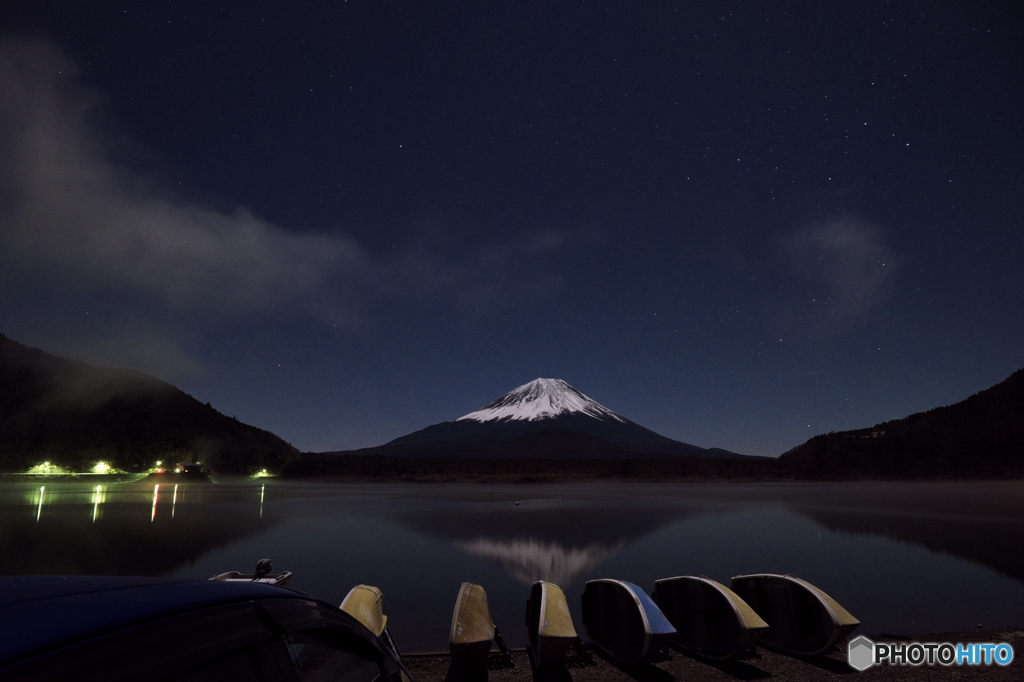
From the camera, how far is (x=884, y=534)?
52.8 meters

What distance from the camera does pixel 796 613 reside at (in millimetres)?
13305

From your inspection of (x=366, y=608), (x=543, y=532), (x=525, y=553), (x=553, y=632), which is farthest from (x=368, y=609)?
(x=543, y=532)

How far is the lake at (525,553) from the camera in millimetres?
23703

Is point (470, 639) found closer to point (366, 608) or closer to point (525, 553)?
point (366, 608)

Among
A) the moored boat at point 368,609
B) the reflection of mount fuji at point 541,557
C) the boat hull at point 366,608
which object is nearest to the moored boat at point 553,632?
the moored boat at point 368,609

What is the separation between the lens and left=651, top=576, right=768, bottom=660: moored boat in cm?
1174

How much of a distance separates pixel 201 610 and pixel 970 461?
9499 inches

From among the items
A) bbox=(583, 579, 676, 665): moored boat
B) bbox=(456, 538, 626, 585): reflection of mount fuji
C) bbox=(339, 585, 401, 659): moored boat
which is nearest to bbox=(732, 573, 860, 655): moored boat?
bbox=(583, 579, 676, 665): moored boat

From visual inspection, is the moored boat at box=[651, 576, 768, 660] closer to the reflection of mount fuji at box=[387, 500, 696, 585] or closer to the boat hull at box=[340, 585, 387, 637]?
the boat hull at box=[340, 585, 387, 637]

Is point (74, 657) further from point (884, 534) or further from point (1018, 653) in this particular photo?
point (884, 534)

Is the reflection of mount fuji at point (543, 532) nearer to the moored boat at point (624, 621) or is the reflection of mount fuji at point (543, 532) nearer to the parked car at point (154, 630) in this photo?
the moored boat at point (624, 621)

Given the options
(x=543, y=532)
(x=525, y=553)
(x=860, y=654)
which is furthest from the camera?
(x=543, y=532)
